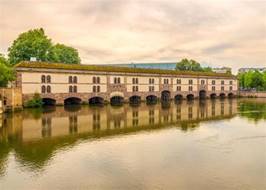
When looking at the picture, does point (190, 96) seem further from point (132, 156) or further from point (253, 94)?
point (132, 156)

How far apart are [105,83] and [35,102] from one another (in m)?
16.5

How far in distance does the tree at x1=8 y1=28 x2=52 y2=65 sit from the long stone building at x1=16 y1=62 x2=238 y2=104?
1320 centimetres

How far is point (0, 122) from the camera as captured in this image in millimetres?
36219

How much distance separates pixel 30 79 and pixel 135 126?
28.5 meters

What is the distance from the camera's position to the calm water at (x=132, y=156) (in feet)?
51.3

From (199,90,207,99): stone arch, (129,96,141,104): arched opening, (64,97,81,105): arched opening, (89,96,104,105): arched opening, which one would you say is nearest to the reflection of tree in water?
(129,96,141,104): arched opening

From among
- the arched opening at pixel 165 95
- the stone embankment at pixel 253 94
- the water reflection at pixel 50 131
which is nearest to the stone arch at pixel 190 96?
the arched opening at pixel 165 95

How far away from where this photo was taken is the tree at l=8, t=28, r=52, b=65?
6994 cm

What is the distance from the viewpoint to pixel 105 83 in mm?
66312

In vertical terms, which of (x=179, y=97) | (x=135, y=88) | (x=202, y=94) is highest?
(x=135, y=88)

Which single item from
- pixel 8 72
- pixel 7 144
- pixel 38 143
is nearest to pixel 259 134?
pixel 38 143

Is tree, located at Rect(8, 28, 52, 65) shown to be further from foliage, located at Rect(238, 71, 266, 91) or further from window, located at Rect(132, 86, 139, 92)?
foliage, located at Rect(238, 71, 266, 91)

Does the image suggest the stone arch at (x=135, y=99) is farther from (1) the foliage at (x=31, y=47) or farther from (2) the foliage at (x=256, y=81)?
(2) the foliage at (x=256, y=81)

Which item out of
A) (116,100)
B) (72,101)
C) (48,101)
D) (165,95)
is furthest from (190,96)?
(48,101)
